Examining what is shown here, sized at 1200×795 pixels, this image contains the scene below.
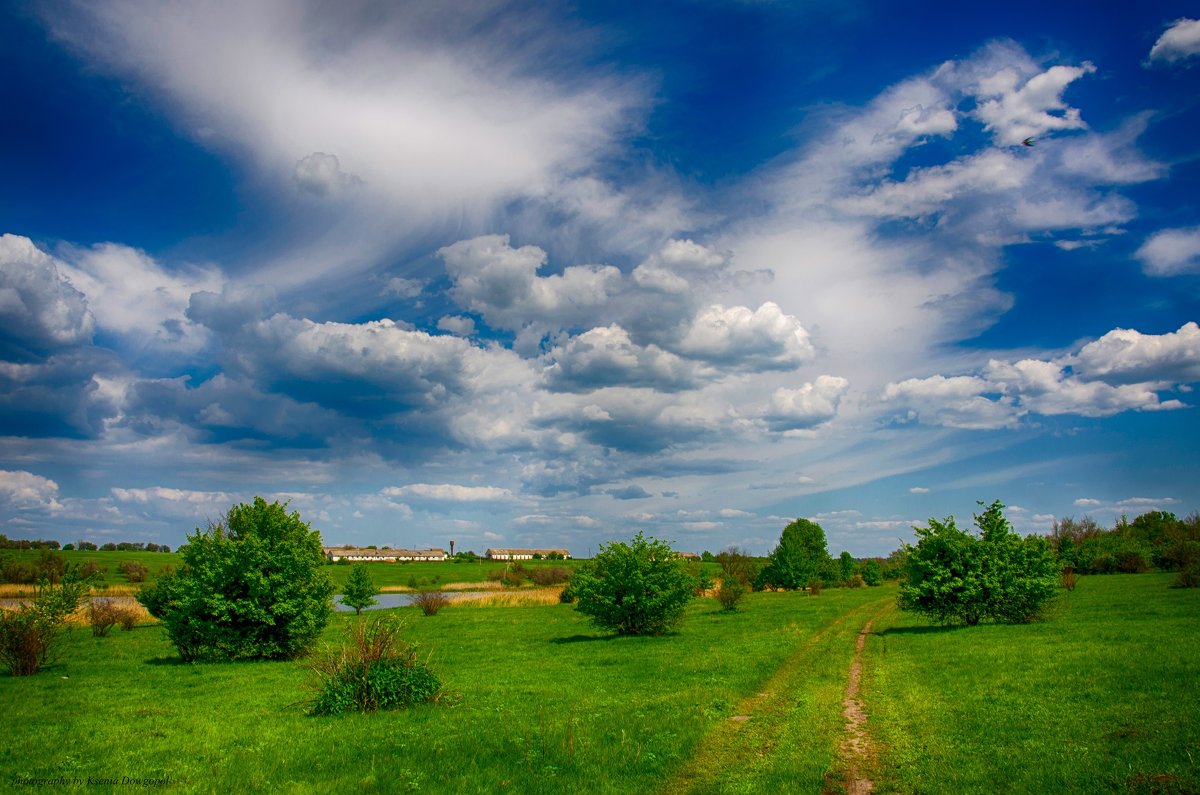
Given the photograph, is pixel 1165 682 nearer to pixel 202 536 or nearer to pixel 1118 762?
pixel 1118 762

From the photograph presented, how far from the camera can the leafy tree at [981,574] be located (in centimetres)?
3478

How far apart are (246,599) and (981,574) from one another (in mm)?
35807

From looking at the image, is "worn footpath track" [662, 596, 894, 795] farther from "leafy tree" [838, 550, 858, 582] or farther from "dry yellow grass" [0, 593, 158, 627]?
"leafy tree" [838, 550, 858, 582]

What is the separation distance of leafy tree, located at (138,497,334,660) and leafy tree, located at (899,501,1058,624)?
100 ft

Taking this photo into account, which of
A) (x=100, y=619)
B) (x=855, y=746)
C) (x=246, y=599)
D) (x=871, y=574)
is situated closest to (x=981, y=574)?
(x=855, y=746)

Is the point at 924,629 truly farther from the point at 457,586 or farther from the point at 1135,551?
the point at 457,586

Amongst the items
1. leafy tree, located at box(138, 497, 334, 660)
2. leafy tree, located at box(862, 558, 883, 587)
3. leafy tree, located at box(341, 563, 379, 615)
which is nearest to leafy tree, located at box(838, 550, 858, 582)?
leafy tree, located at box(862, 558, 883, 587)

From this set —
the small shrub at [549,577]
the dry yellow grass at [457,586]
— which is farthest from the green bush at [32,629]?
the small shrub at [549,577]

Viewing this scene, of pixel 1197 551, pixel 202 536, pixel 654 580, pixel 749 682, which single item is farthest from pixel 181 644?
pixel 1197 551

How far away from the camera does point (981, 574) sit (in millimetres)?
35000

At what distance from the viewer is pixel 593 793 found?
10438 millimetres

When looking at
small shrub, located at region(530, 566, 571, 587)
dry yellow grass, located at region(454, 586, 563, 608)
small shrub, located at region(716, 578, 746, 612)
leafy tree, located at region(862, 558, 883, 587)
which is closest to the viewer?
small shrub, located at region(716, 578, 746, 612)

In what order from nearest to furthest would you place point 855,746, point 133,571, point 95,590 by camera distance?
point 855,746 < point 95,590 < point 133,571

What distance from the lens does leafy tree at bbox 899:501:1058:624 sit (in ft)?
114
